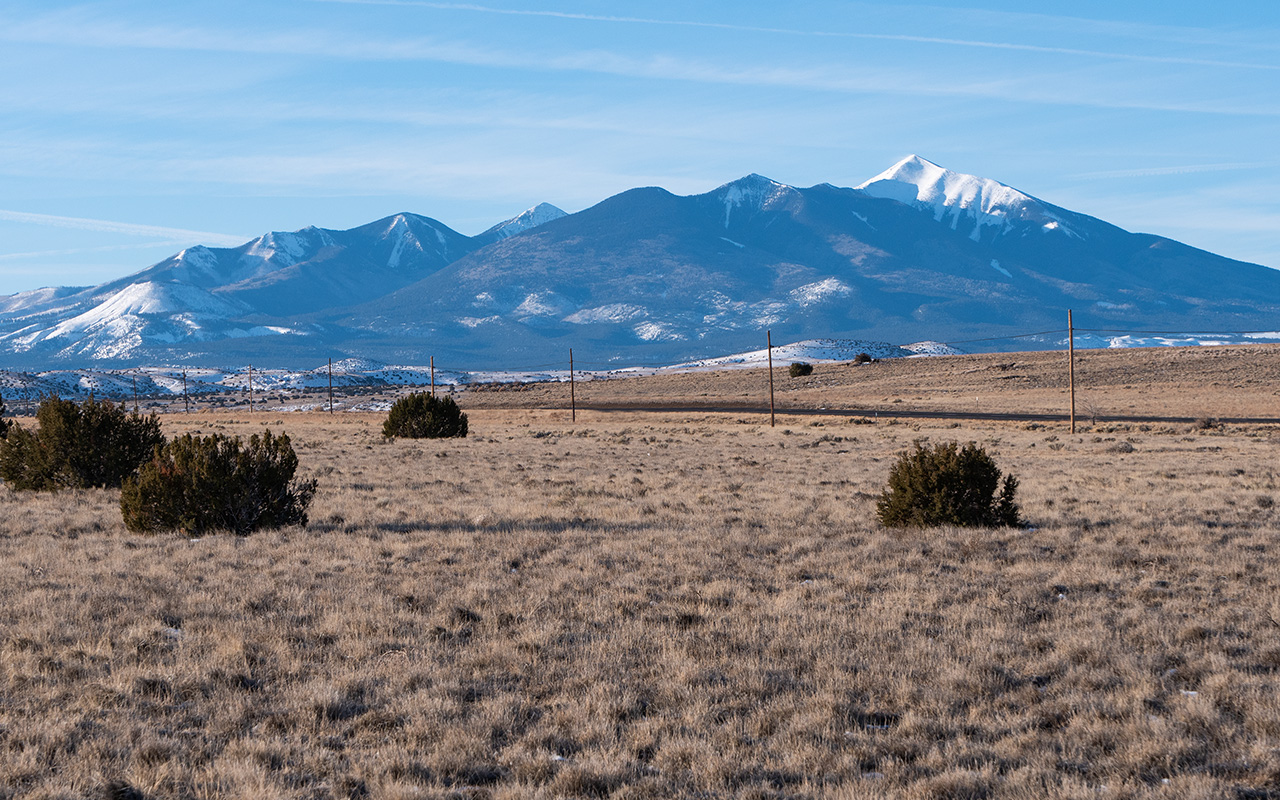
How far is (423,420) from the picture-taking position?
138 feet

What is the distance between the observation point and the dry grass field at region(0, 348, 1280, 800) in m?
6.13

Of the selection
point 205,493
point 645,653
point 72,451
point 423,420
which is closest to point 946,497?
point 645,653

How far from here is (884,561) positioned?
41.6 feet

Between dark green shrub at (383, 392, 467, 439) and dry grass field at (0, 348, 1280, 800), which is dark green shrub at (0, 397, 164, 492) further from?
dark green shrub at (383, 392, 467, 439)

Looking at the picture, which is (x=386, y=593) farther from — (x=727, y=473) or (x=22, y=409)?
(x=22, y=409)

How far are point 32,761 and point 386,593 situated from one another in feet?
16.1

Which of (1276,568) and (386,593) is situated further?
(1276,568)

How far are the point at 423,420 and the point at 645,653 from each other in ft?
114

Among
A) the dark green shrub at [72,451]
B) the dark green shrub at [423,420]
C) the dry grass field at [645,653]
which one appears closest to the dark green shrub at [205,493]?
the dry grass field at [645,653]

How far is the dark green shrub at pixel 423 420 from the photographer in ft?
138

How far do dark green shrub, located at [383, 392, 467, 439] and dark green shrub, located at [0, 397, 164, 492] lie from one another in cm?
2013

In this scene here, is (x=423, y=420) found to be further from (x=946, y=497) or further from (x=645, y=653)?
(x=645, y=653)

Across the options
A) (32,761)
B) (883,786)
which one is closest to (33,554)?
(32,761)

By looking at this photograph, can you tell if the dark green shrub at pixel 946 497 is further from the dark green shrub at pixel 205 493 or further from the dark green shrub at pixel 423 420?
the dark green shrub at pixel 423 420
